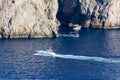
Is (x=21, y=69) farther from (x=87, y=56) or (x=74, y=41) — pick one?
(x=74, y=41)

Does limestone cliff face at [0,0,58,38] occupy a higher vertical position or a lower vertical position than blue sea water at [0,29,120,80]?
higher

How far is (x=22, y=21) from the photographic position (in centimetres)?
18275

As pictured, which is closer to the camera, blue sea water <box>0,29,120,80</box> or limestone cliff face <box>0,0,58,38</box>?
→ blue sea water <box>0,29,120,80</box>

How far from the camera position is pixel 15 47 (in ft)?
535

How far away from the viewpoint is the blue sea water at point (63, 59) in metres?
128

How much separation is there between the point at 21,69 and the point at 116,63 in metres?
26.7

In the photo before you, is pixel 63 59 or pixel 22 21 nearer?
pixel 63 59

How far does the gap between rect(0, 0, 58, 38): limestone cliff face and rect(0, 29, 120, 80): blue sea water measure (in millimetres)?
5194

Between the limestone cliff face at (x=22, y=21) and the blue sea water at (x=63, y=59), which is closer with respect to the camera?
the blue sea water at (x=63, y=59)

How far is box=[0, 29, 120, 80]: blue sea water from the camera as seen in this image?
128 m

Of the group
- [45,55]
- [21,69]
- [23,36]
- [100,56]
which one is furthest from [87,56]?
[23,36]

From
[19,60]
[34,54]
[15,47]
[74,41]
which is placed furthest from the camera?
[74,41]

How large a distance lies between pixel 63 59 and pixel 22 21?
41.1 m

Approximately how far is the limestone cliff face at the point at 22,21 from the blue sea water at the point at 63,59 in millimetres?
5194
